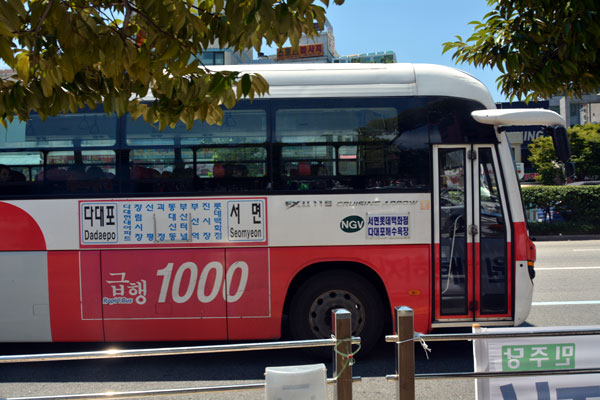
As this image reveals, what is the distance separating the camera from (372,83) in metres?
6.12

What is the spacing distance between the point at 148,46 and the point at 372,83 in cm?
339

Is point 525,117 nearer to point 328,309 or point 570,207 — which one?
point 328,309

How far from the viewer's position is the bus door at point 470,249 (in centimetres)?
600

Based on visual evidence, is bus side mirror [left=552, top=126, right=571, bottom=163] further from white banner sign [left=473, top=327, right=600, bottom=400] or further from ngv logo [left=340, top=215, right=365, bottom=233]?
white banner sign [left=473, top=327, right=600, bottom=400]

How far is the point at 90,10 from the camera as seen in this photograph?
11.1 feet

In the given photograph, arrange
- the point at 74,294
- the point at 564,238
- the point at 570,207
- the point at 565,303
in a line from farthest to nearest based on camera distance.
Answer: the point at 570,207 < the point at 564,238 < the point at 565,303 < the point at 74,294

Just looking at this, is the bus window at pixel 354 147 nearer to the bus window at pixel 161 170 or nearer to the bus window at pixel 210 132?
the bus window at pixel 210 132

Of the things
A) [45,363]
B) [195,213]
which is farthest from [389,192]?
[45,363]

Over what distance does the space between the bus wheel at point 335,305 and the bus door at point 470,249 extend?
29.5 inches

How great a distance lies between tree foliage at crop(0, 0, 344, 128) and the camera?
3033 millimetres

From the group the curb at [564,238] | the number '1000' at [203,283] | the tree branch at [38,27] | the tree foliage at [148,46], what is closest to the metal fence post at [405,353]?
the tree foliage at [148,46]

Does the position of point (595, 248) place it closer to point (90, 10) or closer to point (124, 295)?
point (124, 295)

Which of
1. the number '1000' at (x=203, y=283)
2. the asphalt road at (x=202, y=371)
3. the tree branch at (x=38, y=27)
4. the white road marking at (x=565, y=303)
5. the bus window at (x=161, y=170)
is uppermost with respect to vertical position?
the tree branch at (x=38, y=27)

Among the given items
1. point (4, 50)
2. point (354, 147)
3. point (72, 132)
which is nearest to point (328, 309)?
point (354, 147)
